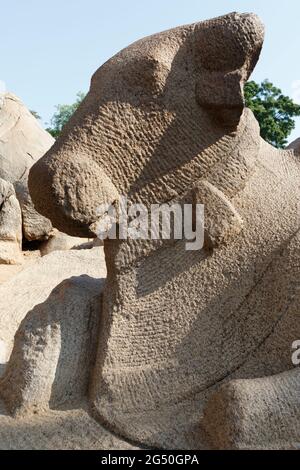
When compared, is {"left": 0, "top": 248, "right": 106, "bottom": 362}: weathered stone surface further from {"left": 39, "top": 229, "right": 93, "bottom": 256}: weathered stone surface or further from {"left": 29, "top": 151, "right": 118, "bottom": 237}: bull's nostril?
{"left": 39, "top": 229, "right": 93, "bottom": 256}: weathered stone surface

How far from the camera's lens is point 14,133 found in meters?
6.39

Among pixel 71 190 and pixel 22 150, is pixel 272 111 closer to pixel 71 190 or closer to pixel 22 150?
pixel 22 150

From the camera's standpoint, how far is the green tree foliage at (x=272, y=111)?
53.4 feet

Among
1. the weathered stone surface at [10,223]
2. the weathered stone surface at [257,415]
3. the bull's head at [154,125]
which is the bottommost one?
the weathered stone surface at [10,223]

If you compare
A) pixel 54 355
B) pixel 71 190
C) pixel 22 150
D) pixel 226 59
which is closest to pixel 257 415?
pixel 54 355

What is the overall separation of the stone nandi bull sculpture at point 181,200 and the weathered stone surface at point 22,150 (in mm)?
3871

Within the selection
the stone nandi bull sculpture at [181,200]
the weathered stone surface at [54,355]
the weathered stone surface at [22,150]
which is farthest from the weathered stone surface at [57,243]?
the stone nandi bull sculpture at [181,200]

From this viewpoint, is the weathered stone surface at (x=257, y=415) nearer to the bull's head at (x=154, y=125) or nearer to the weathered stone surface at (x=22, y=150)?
the bull's head at (x=154, y=125)

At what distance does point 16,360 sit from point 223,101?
40.2 inches

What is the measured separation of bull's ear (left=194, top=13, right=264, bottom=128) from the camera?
1796 millimetres

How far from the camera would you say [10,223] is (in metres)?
5.34

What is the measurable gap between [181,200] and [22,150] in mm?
4606

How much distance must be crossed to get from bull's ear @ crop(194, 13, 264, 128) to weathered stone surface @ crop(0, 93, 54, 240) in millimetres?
4012

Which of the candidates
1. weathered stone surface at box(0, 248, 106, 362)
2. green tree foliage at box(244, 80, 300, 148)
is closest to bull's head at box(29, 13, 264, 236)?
weathered stone surface at box(0, 248, 106, 362)
